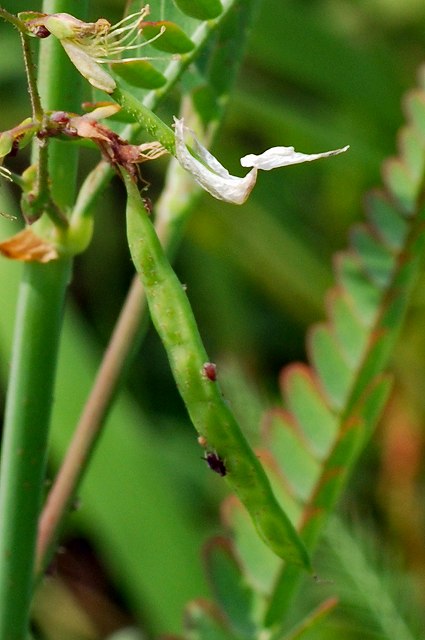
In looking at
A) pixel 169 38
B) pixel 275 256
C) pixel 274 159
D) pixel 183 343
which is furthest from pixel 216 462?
pixel 275 256

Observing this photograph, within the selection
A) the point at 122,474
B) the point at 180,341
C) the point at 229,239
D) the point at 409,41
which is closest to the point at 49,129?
the point at 180,341

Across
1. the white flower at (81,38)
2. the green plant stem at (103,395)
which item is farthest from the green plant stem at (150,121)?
the green plant stem at (103,395)

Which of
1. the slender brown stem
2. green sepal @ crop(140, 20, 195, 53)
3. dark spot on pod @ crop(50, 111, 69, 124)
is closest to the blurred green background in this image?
the slender brown stem

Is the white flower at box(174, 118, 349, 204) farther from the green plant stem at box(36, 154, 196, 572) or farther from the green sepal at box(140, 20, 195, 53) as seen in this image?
the green plant stem at box(36, 154, 196, 572)

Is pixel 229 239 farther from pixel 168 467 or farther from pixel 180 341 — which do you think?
pixel 180 341

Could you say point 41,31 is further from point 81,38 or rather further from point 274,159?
point 274,159

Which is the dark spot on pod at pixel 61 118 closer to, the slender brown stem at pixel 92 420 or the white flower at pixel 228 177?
the white flower at pixel 228 177
